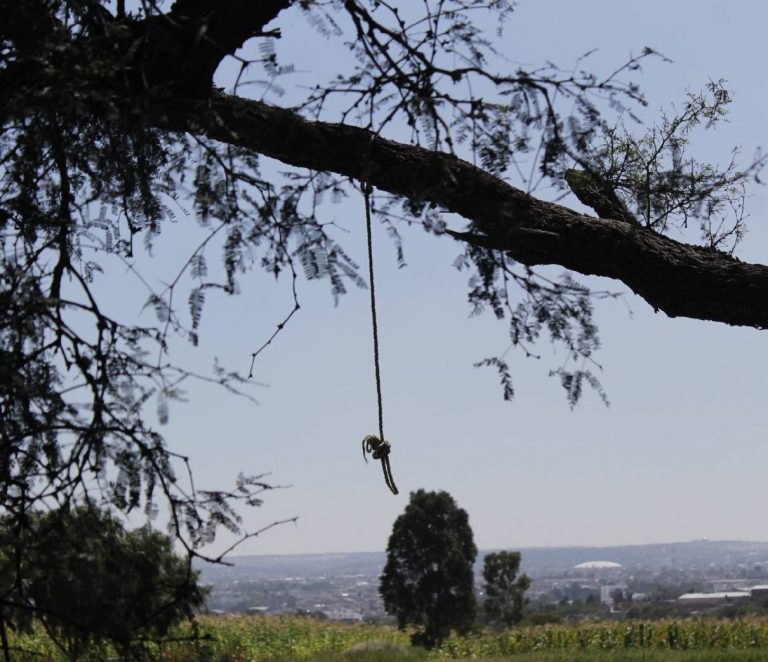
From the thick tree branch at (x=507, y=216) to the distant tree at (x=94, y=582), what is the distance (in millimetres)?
988

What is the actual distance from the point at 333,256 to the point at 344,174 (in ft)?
1.34

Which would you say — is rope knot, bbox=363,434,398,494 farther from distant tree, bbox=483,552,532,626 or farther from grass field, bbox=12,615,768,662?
distant tree, bbox=483,552,532,626

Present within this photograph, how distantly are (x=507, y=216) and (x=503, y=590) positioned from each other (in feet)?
90.6

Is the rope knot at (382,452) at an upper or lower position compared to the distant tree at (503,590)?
upper

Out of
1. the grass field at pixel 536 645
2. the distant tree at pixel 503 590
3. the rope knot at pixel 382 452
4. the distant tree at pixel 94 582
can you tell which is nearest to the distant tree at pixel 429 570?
the distant tree at pixel 503 590

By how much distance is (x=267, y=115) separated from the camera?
2512 millimetres

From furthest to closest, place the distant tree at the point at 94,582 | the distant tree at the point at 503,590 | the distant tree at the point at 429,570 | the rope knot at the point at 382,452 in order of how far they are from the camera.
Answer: the distant tree at the point at 503,590
the distant tree at the point at 429,570
the rope knot at the point at 382,452
the distant tree at the point at 94,582

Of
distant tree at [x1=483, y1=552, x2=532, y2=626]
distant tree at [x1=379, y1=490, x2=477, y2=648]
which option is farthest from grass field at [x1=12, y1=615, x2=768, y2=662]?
distant tree at [x1=483, y1=552, x2=532, y2=626]

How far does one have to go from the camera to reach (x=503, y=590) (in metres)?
28.8

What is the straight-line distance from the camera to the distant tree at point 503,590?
28500 mm

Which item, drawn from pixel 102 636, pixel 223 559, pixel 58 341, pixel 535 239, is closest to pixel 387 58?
pixel 535 239

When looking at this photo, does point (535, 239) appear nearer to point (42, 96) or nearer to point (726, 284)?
point (726, 284)

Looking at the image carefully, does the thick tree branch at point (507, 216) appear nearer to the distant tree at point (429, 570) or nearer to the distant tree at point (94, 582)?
the distant tree at point (94, 582)

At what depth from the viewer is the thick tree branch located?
2.48m
